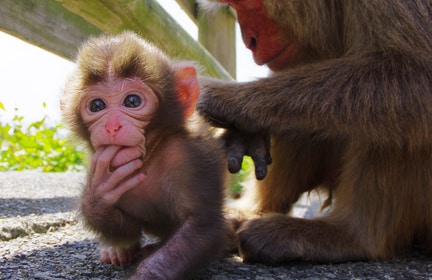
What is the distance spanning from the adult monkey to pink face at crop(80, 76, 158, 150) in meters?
0.64

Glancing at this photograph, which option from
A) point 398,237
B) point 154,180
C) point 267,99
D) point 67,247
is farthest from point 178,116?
point 398,237

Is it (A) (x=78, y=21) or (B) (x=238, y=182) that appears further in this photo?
(B) (x=238, y=182)

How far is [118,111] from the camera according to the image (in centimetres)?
244

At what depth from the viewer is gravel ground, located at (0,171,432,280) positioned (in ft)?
8.78

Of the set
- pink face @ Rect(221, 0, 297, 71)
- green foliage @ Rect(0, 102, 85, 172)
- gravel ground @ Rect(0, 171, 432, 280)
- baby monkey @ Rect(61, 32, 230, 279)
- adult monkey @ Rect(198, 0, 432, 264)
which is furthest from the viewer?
green foliage @ Rect(0, 102, 85, 172)

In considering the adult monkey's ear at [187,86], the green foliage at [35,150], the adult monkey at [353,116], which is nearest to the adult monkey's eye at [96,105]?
A: the adult monkey's ear at [187,86]

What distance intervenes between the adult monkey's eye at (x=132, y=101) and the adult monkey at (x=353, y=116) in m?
0.67

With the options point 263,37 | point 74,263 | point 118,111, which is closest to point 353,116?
point 263,37

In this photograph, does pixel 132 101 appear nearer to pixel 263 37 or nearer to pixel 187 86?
pixel 187 86

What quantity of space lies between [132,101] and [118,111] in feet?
Result: 0.26

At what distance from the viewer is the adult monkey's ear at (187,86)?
278 centimetres

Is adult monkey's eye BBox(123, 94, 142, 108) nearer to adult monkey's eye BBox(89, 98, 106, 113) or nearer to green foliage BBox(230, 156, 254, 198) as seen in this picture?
adult monkey's eye BBox(89, 98, 106, 113)

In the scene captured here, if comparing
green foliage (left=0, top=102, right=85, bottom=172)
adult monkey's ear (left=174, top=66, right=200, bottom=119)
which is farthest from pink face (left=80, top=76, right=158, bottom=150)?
green foliage (left=0, top=102, right=85, bottom=172)

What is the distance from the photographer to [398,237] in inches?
123
